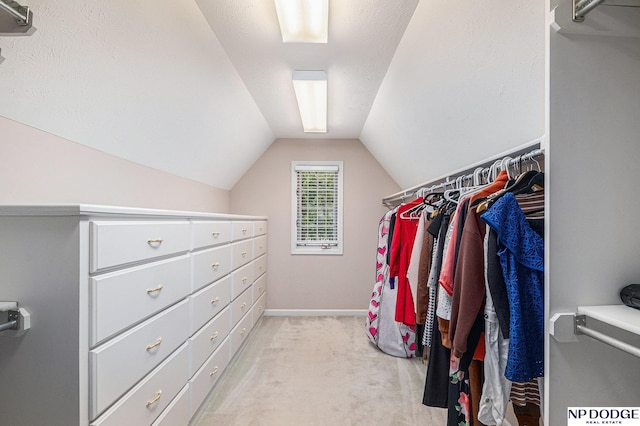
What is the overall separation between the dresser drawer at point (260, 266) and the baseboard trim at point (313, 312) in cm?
59

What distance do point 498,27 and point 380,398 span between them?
89.9 inches

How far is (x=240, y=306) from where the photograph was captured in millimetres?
2609

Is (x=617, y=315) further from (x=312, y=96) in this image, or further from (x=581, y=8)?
(x=312, y=96)

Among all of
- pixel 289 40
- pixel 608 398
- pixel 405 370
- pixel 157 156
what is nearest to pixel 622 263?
pixel 608 398

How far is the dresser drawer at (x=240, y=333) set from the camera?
2.39m

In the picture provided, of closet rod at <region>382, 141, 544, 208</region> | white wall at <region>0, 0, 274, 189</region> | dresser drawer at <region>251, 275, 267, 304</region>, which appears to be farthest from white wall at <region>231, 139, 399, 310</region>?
white wall at <region>0, 0, 274, 189</region>

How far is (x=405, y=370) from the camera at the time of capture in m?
2.42

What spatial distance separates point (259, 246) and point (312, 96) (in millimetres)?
1779

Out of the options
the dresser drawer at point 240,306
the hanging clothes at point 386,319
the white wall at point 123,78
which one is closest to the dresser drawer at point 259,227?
the dresser drawer at point 240,306

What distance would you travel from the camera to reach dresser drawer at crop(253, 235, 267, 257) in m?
3.17

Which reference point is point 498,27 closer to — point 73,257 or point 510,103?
point 510,103

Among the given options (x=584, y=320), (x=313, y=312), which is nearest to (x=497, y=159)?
(x=584, y=320)

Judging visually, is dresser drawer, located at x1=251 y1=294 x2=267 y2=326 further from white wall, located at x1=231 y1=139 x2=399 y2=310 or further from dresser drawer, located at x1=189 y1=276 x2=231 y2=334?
dresser drawer, located at x1=189 y1=276 x2=231 y2=334

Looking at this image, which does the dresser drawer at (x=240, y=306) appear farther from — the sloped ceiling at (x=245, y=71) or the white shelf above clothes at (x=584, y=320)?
the white shelf above clothes at (x=584, y=320)
